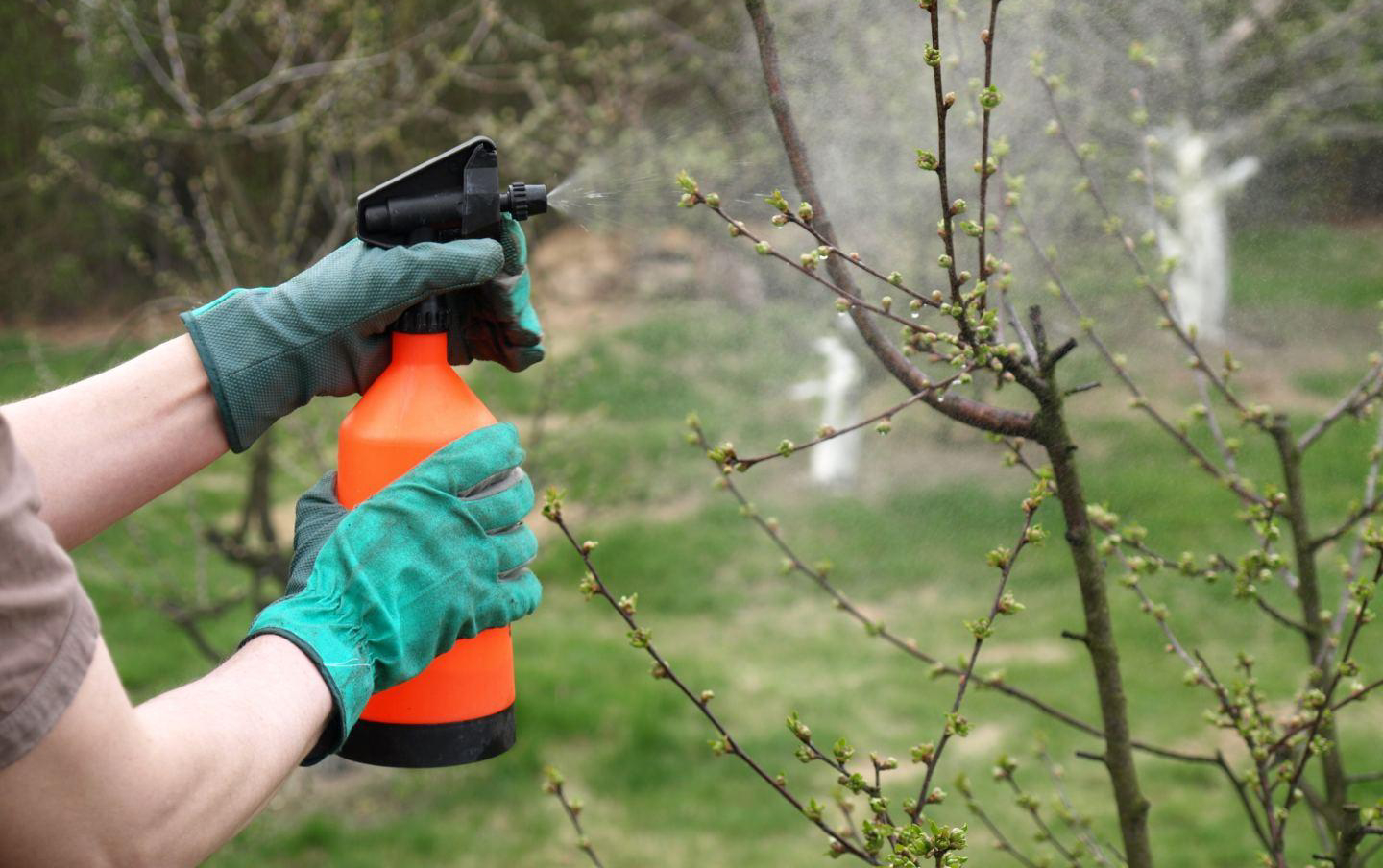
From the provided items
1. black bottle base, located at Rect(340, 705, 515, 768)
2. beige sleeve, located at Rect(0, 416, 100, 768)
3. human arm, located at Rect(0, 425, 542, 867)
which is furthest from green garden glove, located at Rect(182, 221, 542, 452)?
beige sleeve, located at Rect(0, 416, 100, 768)

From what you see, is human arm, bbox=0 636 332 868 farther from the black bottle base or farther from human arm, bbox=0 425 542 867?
the black bottle base

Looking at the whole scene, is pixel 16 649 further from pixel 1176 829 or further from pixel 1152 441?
pixel 1152 441

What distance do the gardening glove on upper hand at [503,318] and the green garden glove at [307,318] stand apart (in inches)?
2.0

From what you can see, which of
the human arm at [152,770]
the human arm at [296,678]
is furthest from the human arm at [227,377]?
the human arm at [152,770]

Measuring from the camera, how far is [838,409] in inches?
248

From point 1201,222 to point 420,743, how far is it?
7444 millimetres

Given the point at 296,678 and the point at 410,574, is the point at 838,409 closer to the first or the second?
the point at 410,574

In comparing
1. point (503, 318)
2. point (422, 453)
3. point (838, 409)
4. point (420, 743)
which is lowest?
point (838, 409)

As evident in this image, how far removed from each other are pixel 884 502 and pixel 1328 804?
4.40 metres

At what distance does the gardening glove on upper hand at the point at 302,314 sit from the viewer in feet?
4.89

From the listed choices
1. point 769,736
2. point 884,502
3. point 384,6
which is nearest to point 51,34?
point 384,6

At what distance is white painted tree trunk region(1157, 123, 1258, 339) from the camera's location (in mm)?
7391

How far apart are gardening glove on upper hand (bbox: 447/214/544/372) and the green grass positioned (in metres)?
1.88

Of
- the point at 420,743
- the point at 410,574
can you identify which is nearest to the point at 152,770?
the point at 410,574
